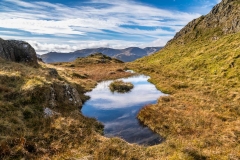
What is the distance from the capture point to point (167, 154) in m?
15.0

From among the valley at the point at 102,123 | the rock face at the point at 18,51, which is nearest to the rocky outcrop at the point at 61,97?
the valley at the point at 102,123

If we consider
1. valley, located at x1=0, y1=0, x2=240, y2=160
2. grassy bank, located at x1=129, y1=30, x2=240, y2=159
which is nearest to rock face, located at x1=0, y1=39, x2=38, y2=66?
valley, located at x1=0, y1=0, x2=240, y2=160

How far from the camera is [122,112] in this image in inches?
1131

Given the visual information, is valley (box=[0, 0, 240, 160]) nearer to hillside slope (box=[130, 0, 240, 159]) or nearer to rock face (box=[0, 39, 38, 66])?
hillside slope (box=[130, 0, 240, 159])

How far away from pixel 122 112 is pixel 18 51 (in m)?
25.7

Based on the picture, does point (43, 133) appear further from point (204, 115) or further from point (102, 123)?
point (204, 115)

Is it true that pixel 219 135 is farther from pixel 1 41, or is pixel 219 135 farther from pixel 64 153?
pixel 1 41

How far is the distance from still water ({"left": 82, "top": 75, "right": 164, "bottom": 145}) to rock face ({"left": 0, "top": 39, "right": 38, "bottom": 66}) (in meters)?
14.4

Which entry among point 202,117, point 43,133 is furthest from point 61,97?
point 202,117

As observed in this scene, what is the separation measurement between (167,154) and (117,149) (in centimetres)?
375

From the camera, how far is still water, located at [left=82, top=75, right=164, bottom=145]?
20781 millimetres

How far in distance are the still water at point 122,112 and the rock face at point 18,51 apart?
47.4ft

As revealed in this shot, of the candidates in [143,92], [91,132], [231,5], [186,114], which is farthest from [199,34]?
[91,132]

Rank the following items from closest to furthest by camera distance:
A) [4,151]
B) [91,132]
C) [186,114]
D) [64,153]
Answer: [4,151], [64,153], [91,132], [186,114]
